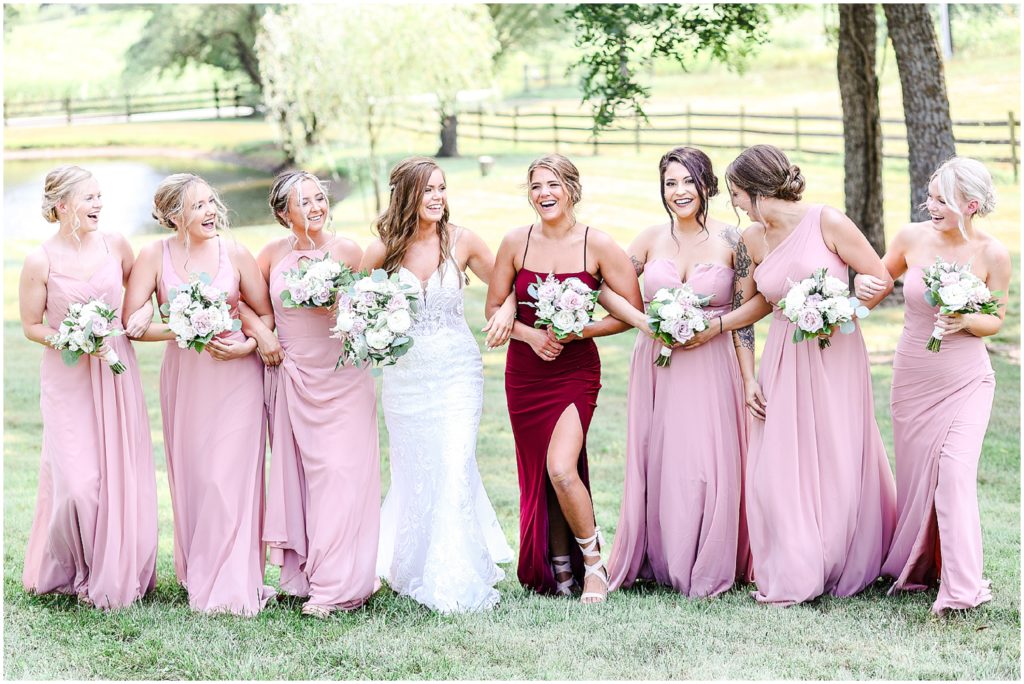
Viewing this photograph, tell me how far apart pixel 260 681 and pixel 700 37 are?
8.15m

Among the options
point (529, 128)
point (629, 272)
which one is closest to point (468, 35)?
point (529, 128)

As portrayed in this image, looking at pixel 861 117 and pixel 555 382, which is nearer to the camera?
pixel 555 382

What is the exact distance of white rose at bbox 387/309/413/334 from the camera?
232 inches

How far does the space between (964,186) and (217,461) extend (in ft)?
13.9

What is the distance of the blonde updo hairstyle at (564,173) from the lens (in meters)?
6.15

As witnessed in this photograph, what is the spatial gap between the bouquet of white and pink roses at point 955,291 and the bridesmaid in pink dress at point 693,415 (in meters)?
0.96

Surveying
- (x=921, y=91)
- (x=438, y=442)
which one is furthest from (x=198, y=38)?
(x=438, y=442)

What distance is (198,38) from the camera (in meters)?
36.8

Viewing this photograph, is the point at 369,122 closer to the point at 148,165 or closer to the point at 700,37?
the point at 148,165

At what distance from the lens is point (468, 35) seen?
2648 cm

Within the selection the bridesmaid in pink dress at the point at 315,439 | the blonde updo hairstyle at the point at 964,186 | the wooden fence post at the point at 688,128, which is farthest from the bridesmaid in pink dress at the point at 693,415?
the wooden fence post at the point at 688,128

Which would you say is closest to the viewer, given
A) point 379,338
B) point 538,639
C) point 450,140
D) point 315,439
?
point 538,639

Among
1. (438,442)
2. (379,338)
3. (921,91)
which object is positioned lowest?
(438,442)

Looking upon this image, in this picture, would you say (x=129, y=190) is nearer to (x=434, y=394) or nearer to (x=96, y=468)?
(x=96, y=468)
